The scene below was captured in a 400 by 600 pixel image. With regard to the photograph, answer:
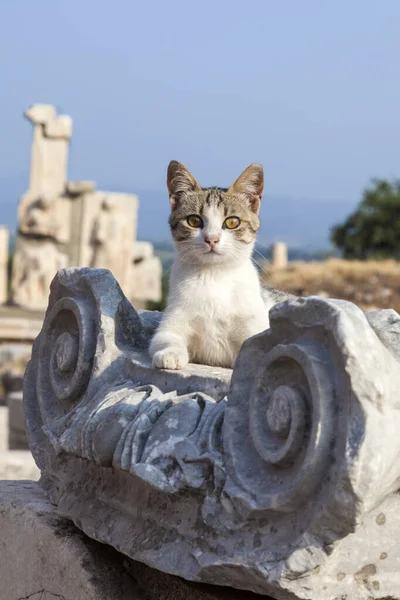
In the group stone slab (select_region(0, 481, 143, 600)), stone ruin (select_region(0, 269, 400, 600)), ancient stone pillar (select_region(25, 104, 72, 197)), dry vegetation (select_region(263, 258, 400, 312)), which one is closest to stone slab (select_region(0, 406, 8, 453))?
dry vegetation (select_region(263, 258, 400, 312))

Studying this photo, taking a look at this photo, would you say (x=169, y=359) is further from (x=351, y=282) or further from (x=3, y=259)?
(x=3, y=259)

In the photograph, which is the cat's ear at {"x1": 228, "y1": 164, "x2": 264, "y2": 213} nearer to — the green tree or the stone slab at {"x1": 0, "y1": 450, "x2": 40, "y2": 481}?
the stone slab at {"x1": 0, "y1": 450, "x2": 40, "y2": 481}

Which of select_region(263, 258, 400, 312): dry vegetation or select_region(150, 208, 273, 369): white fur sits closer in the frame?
select_region(150, 208, 273, 369): white fur

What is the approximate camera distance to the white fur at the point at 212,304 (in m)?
3.32

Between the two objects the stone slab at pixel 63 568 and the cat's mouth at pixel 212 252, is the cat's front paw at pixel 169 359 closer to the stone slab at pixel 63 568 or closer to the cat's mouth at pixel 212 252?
the cat's mouth at pixel 212 252

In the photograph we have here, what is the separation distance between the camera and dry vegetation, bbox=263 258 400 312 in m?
14.5

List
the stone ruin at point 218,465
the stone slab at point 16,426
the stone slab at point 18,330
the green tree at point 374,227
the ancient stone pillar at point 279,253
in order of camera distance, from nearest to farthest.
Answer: the stone ruin at point 218,465 → the stone slab at point 16,426 → the stone slab at point 18,330 → the ancient stone pillar at point 279,253 → the green tree at point 374,227

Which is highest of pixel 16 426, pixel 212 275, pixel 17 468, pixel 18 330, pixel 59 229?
pixel 212 275

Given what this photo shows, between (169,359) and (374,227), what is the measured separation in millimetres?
22412

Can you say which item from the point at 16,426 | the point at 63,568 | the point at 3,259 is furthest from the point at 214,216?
the point at 3,259

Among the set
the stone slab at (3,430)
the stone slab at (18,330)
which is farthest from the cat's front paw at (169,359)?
the stone slab at (18,330)

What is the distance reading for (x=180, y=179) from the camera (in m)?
3.46

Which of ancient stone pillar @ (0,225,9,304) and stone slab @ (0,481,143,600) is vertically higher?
stone slab @ (0,481,143,600)

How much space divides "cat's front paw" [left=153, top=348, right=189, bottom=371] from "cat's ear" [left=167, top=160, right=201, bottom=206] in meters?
0.65
